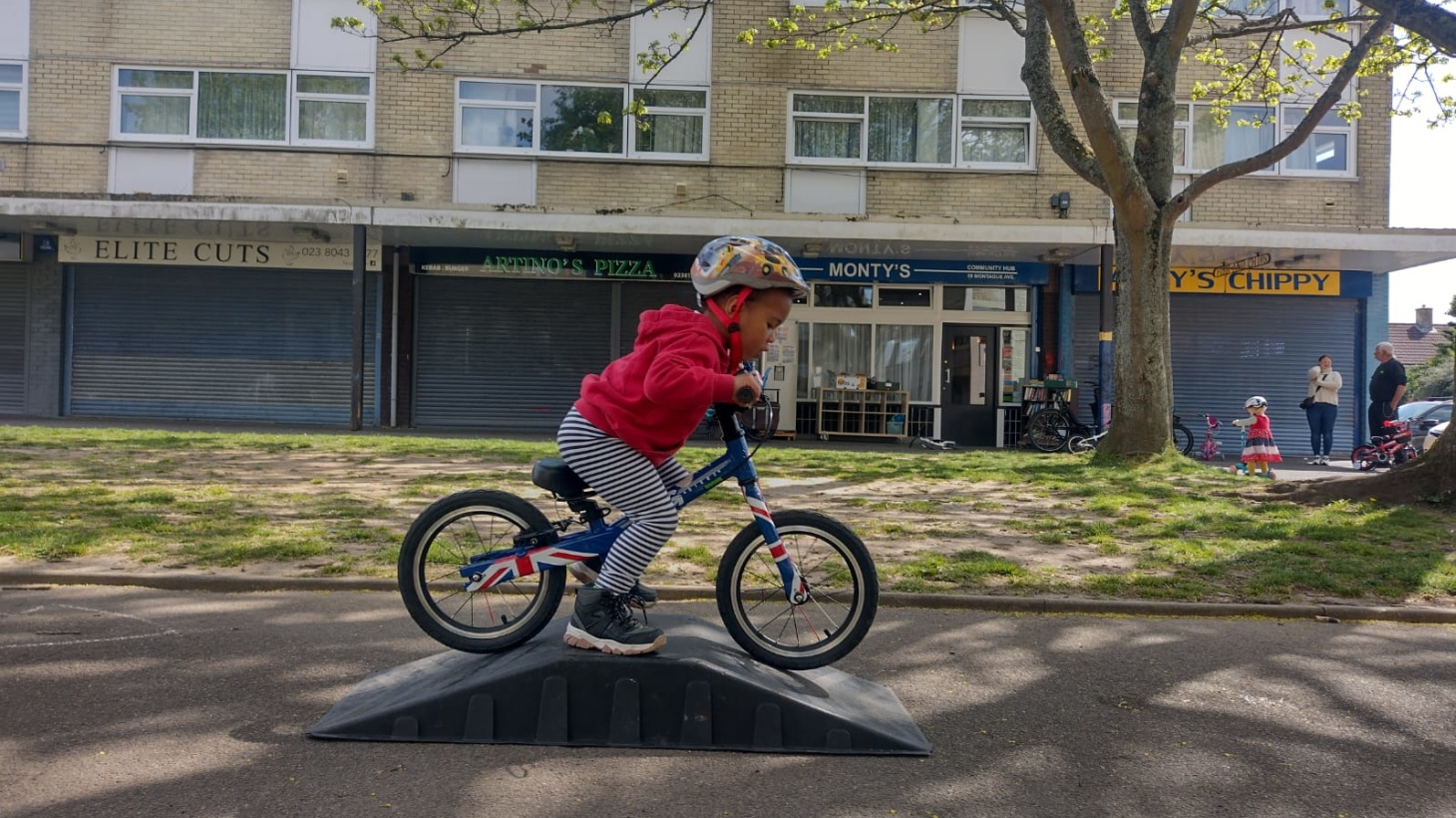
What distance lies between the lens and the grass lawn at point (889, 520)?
6.30m

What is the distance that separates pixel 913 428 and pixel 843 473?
8618mm

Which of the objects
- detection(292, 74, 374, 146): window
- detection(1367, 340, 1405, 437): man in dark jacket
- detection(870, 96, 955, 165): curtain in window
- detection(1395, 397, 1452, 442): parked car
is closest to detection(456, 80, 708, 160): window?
detection(292, 74, 374, 146): window

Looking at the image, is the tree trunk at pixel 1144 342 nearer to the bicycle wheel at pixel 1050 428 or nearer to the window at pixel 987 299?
the bicycle wheel at pixel 1050 428

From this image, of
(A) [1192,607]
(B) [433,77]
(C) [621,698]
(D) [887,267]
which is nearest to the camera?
(C) [621,698]

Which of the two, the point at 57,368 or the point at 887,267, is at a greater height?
the point at 887,267

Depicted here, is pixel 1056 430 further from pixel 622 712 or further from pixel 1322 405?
pixel 622 712

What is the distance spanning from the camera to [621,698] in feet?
11.6

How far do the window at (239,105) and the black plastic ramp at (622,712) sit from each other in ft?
54.4

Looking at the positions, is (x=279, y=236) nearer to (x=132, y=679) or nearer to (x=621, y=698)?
(x=132, y=679)

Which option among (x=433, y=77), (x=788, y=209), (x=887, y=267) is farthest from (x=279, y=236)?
(x=887, y=267)

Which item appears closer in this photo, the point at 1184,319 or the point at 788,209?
the point at 788,209

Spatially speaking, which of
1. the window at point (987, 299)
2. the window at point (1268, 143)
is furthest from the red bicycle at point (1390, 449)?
the window at point (987, 299)

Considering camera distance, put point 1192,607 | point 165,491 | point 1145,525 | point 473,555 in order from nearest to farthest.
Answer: point 473,555 < point 1192,607 < point 1145,525 < point 165,491

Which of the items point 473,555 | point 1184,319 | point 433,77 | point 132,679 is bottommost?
point 132,679
